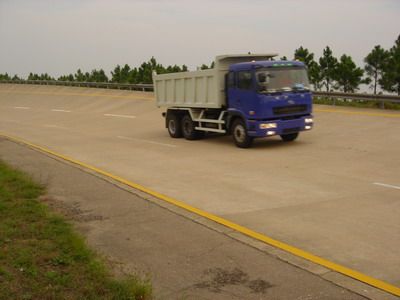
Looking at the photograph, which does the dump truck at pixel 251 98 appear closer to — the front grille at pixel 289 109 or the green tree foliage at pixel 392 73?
the front grille at pixel 289 109

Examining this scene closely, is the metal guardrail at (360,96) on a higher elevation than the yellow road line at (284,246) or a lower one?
higher

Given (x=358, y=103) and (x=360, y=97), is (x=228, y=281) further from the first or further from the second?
(x=358, y=103)

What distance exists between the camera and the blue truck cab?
1488cm

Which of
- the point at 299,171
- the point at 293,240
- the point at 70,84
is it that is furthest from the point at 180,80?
the point at 70,84

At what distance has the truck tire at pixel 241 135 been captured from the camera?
50.6ft

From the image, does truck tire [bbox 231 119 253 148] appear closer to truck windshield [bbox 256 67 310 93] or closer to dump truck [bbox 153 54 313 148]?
Answer: dump truck [bbox 153 54 313 148]

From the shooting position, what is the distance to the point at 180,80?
61.5ft

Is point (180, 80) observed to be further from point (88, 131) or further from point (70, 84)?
point (70, 84)

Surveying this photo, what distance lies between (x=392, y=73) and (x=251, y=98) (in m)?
25.7

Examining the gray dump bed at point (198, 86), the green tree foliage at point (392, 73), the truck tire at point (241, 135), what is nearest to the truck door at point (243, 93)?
the truck tire at point (241, 135)

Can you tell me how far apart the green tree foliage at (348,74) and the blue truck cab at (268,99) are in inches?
1090

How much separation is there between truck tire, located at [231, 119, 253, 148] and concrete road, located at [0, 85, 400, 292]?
1.03 ft

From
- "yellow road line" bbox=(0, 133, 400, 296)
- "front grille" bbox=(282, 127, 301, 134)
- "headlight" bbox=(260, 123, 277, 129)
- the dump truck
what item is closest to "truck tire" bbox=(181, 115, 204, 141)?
the dump truck

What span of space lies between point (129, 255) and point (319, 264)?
210cm
